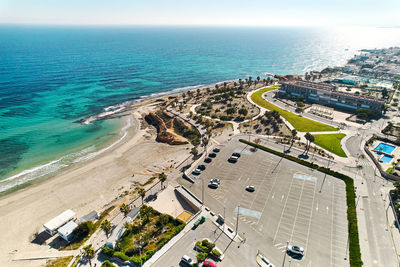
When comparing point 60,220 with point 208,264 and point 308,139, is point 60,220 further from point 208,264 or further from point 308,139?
point 308,139

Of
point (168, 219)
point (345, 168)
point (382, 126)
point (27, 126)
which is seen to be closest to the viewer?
point (168, 219)

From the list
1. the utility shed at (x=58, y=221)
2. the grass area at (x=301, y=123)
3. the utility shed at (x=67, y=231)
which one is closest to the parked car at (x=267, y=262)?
the utility shed at (x=67, y=231)

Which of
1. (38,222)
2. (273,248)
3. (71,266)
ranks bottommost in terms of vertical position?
(38,222)

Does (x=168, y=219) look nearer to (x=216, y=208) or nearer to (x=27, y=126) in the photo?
(x=216, y=208)

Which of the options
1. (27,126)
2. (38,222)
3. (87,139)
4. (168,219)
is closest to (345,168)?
(168,219)

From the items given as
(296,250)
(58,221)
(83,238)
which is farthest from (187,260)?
(58,221)

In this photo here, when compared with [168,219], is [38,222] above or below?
below

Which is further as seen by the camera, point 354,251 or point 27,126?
point 27,126

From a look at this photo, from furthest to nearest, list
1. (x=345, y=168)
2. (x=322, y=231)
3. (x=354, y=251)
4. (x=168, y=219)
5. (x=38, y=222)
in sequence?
(x=345, y=168), (x=38, y=222), (x=168, y=219), (x=322, y=231), (x=354, y=251)
